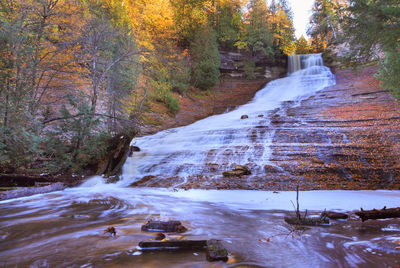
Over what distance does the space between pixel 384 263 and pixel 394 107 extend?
1475 centimetres

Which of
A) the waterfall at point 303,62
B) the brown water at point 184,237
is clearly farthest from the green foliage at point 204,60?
the brown water at point 184,237

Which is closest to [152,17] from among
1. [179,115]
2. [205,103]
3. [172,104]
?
[172,104]

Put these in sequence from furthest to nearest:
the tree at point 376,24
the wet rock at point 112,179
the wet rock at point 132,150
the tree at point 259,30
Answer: the tree at point 259,30 < the wet rock at point 132,150 < the wet rock at point 112,179 < the tree at point 376,24

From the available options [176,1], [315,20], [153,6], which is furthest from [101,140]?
[315,20]

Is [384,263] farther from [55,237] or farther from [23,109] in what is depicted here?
[23,109]

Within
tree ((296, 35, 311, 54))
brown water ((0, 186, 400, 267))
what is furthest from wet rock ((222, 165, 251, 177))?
tree ((296, 35, 311, 54))

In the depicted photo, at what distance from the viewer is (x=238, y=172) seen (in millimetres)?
7934

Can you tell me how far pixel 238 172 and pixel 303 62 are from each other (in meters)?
29.3

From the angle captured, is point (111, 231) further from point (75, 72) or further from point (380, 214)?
point (75, 72)

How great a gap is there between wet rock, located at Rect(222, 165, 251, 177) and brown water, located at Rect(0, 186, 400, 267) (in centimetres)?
275

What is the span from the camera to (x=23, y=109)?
6.86m

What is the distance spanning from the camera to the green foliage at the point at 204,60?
26.9 metres

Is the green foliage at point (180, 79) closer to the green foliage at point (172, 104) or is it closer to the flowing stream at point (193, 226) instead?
the green foliage at point (172, 104)

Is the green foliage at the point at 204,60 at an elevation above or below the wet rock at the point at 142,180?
above
